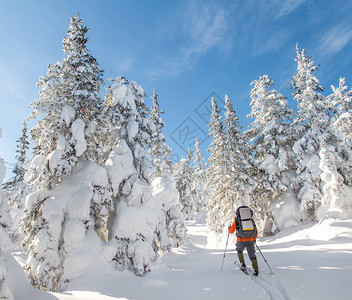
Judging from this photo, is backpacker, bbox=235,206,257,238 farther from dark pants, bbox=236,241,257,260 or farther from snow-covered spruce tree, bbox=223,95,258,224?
snow-covered spruce tree, bbox=223,95,258,224

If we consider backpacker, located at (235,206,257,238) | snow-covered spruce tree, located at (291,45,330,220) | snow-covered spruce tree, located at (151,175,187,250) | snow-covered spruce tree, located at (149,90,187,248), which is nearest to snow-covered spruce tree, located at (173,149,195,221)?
snow-covered spruce tree, located at (149,90,187,248)

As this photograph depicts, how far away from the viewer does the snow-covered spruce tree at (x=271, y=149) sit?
2059 cm

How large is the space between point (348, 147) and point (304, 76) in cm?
783

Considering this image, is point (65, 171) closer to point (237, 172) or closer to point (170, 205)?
point (170, 205)

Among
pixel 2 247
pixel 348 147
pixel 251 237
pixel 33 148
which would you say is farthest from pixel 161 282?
pixel 348 147

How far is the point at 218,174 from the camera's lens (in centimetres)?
2195

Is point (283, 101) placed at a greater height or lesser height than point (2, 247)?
greater

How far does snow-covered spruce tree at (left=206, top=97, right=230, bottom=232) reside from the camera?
21.4 metres

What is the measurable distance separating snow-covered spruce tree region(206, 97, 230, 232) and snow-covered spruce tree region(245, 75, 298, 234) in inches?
137

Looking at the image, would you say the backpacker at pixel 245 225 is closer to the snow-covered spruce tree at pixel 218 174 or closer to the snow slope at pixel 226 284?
the snow slope at pixel 226 284

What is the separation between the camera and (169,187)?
17016 millimetres

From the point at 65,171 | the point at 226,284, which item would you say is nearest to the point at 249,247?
the point at 226,284

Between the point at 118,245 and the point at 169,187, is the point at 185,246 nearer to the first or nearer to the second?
the point at 169,187

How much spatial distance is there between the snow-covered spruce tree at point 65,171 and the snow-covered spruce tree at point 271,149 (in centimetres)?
1620
